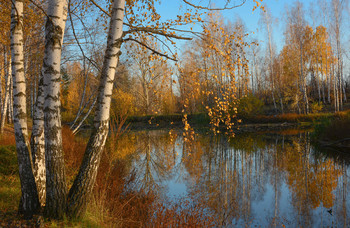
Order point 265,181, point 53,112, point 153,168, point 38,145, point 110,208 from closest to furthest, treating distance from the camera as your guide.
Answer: point 53,112
point 38,145
point 110,208
point 265,181
point 153,168

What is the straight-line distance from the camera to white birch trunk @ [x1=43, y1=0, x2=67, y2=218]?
8.87 feet

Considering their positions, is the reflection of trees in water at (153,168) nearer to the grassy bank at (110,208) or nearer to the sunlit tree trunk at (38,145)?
the grassy bank at (110,208)

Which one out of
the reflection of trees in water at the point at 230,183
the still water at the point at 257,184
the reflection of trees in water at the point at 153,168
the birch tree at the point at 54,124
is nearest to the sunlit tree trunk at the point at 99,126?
the birch tree at the point at 54,124

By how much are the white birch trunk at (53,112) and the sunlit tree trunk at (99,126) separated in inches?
6.2

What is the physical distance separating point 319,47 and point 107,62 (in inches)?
1028

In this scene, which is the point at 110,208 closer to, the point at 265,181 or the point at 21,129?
the point at 21,129

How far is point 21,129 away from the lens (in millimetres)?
2930

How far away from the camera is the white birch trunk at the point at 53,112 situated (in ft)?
8.87

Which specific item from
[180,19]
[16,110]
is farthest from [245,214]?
[16,110]

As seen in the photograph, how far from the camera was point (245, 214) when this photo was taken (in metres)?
4.56

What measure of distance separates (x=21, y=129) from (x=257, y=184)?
5.20 metres

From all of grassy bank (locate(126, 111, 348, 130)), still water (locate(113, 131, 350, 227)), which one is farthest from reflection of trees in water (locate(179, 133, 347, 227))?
grassy bank (locate(126, 111, 348, 130))

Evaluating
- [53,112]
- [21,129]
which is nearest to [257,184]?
[53,112]

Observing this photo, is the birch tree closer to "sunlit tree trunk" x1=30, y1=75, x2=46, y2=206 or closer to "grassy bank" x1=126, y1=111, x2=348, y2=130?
"sunlit tree trunk" x1=30, y1=75, x2=46, y2=206
